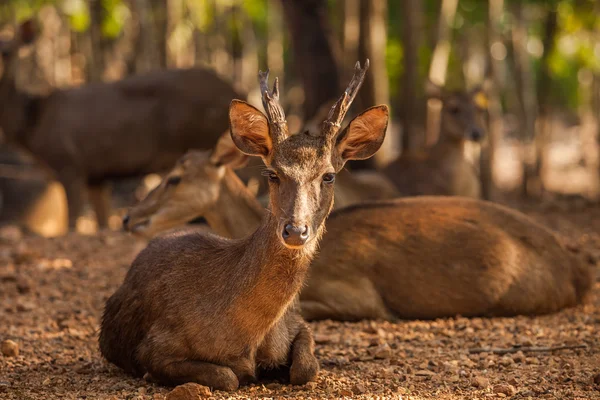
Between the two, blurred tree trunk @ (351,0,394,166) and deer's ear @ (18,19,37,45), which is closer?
deer's ear @ (18,19,37,45)

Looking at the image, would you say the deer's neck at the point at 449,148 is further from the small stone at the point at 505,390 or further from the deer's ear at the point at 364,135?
the small stone at the point at 505,390

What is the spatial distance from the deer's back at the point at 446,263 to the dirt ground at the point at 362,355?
174 mm

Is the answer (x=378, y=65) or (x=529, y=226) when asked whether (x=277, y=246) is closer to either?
(x=529, y=226)

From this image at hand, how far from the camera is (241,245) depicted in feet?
22.0

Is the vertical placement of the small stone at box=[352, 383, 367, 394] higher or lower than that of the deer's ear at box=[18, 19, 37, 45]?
lower

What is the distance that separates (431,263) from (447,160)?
6562 mm

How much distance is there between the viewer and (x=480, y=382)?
6539 millimetres

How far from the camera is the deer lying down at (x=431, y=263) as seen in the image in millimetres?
8781

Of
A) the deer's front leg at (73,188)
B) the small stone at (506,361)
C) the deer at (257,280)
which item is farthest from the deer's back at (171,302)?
the deer's front leg at (73,188)

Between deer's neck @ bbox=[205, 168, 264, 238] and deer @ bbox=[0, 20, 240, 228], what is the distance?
7.32 meters

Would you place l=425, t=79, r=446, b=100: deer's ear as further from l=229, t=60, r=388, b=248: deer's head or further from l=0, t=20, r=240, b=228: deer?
l=229, t=60, r=388, b=248: deer's head

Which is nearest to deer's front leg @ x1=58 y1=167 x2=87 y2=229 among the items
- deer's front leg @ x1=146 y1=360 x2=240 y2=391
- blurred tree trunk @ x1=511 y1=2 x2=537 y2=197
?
blurred tree trunk @ x1=511 y1=2 x2=537 y2=197

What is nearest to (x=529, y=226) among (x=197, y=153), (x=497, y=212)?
(x=497, y=212)

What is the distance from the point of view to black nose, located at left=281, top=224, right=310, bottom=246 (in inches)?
230
